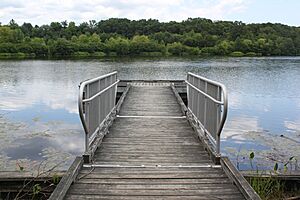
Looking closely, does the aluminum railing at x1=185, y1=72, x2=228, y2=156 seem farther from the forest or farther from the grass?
the forest

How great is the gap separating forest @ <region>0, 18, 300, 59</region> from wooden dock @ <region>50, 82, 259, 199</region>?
79.2 meters

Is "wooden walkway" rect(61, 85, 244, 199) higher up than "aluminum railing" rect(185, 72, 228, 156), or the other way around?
"aluminum railing" rect(185, 72, 228, 156)

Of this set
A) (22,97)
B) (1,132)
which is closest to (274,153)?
(1,132)

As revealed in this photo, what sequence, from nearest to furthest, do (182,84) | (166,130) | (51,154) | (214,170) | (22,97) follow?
1. (214,170)
2. (166,130)
3. (51,154)
4. (182,84)
5. (22,97)

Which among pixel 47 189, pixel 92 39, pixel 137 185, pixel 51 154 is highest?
pixel 92 39

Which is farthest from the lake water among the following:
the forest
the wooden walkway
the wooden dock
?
the forest

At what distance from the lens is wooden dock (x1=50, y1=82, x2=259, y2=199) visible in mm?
4066

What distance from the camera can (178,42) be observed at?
9612 centimetres

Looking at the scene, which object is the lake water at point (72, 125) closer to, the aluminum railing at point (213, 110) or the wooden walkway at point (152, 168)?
the wooden walkway at point (152, 168)

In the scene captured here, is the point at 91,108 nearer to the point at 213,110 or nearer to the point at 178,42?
the point at 213,110

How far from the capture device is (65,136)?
11516mm

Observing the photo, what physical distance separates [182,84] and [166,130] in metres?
9.08

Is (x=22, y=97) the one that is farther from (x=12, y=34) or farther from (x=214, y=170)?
(x=12, y=34)

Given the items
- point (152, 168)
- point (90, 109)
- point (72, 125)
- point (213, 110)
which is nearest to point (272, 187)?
point (213, 110)
